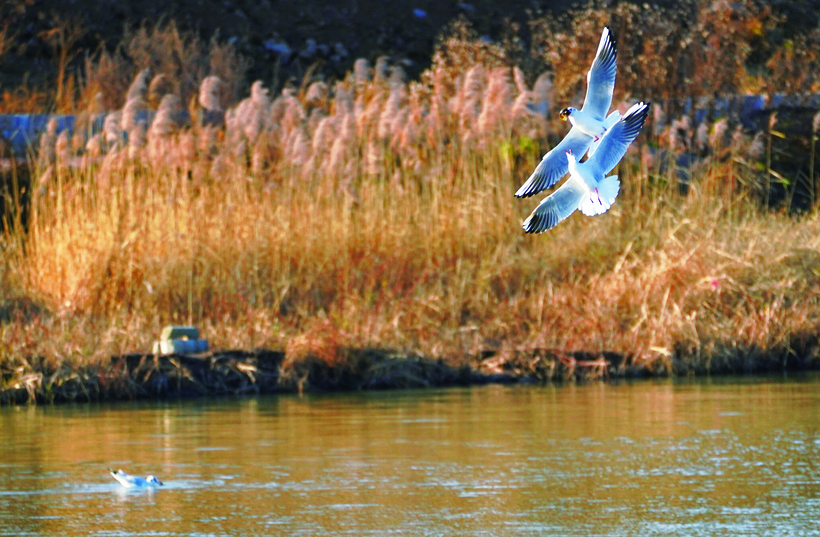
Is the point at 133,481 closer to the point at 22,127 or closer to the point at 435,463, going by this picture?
the point at 435,463

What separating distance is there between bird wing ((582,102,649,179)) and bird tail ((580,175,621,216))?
0.08m

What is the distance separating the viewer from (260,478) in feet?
26.4

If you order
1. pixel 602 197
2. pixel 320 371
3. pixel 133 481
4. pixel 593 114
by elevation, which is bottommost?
pixel 133 481

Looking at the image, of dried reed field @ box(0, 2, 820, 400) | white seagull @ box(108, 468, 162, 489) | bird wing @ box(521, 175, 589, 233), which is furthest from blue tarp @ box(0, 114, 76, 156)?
bird wing @ box(521, 175, 589, 233)

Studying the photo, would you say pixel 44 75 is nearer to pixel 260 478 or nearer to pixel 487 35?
pixel 487 35

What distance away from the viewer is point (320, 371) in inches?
466

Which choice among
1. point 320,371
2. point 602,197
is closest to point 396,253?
point 320,371

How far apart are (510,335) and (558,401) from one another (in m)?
2.03

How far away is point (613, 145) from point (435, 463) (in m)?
2.85

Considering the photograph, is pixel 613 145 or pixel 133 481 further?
pixel 133 481

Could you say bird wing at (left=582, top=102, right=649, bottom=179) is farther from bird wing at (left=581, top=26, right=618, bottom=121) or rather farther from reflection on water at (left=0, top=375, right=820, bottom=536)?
reflection on water at (left=0, top=375, right=820, bottom=536)

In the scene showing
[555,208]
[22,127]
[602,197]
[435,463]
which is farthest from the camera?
[22,127]

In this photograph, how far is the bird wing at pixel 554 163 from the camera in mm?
6301

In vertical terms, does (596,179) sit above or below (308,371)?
above
